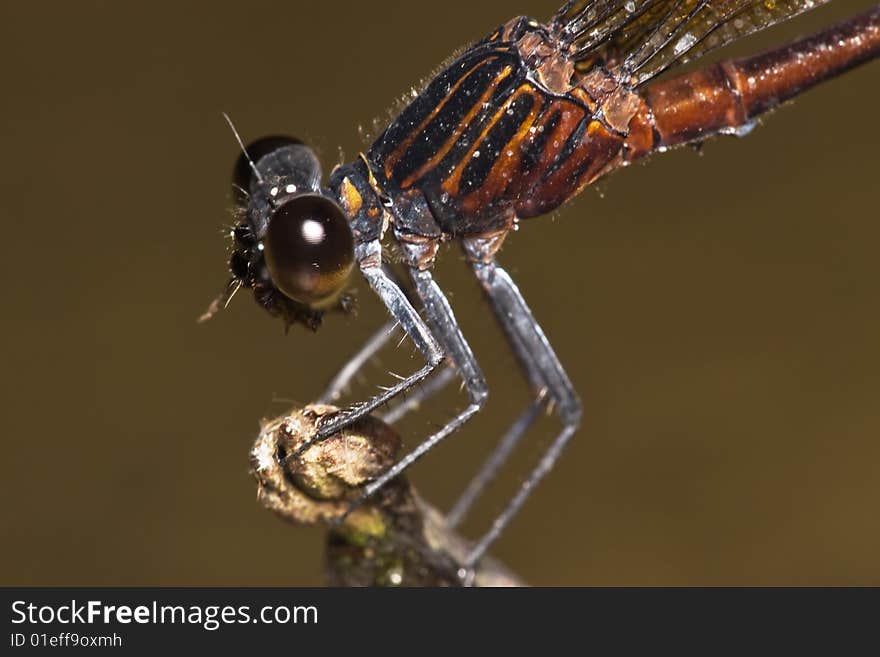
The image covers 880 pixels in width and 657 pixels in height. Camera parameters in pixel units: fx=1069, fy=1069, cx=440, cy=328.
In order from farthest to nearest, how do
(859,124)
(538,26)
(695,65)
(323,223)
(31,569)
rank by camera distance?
(859,124), (31,569), (695,65), (538,26), (323,223)

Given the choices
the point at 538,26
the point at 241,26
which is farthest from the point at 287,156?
the point at 241,26

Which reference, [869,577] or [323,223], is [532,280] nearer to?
[869,577]

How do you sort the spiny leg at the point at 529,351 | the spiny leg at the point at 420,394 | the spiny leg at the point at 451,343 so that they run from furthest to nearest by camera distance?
the spiny leg at the point at 420,394 < the spiny leg at the point at 529,351 < the spiny leg at the point at 451,343

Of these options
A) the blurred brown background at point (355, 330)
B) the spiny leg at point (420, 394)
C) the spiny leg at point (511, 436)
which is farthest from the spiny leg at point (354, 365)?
the blurred brown background at point (355, 330)

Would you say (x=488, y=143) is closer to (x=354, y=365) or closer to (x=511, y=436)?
(x=354, y=365)

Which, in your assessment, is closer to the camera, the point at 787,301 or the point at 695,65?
the point at 695,65

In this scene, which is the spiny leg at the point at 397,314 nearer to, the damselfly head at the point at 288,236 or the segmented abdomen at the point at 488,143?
the damselfly head at the point at 288,236

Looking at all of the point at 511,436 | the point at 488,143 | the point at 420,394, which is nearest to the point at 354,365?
the point at 420,394
